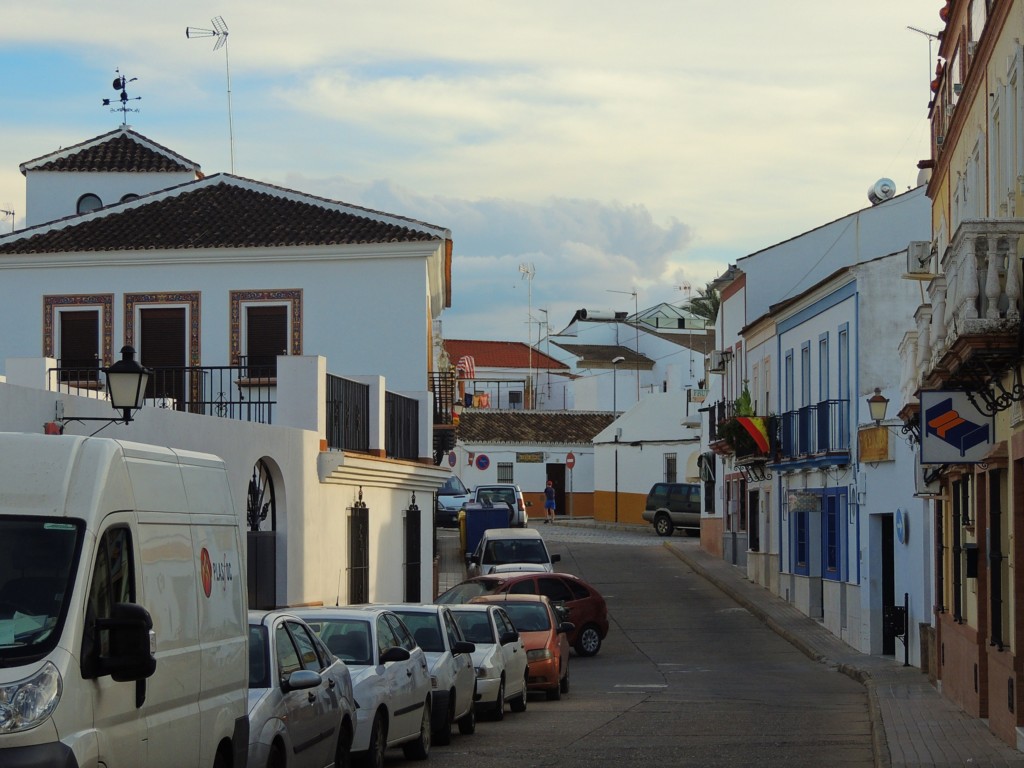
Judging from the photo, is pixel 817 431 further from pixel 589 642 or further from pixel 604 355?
pixel 604 355

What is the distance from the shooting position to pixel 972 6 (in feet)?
61.7

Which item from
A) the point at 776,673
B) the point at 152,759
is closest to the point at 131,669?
the point at 152,759

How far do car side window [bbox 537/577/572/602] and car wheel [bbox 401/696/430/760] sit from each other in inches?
557

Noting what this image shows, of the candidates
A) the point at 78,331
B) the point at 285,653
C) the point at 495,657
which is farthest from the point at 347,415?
the point at 285,653

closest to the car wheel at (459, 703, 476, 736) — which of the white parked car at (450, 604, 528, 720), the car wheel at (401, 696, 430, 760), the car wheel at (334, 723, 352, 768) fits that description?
the white parked car at (450, 604, 528, 720)

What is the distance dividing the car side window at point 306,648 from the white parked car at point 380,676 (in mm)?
1152

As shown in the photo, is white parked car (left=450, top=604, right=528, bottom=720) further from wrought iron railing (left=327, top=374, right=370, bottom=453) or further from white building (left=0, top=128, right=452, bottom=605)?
white building (left=0, top=128, right=452, bottom=605)

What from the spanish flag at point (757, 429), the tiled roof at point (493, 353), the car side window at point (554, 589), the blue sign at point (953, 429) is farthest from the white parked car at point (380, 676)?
the tiled roof at point (493, 353)

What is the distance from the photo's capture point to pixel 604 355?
3588 inches

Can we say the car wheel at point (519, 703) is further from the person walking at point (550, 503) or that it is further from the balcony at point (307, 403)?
the person walking at point (550, 503)

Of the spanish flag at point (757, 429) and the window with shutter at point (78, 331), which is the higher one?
the window with shutter at point (78, 331)

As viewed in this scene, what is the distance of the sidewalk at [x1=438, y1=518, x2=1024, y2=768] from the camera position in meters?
14.9

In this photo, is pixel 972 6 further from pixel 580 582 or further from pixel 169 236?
pixel 169 236

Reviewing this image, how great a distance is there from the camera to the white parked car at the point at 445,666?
53.0 feet
